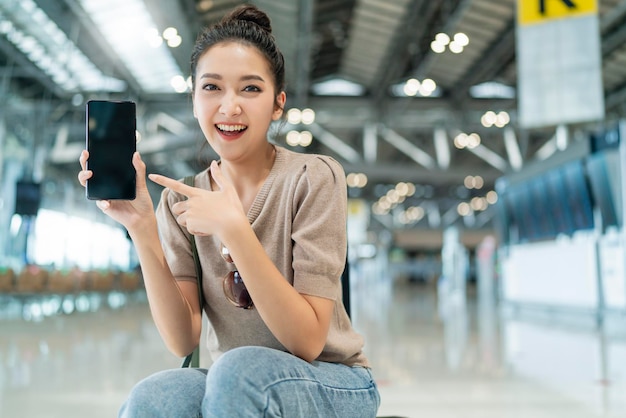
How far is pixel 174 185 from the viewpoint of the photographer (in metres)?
1.32

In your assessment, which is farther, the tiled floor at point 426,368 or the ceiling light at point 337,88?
the ceiling light at point 337,88

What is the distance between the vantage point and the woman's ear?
157 centimetres

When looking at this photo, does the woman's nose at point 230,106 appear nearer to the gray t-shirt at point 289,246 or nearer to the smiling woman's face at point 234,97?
the smiling woman's face at point 234,97

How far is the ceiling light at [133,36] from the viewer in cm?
1124

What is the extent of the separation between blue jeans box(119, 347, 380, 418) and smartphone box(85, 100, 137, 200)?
40 cm

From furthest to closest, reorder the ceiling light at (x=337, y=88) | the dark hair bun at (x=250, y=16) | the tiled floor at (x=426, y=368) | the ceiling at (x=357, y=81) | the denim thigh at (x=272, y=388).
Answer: the ceiling light at (x=337, y=88) → the ceiling at (x=357, y=81) → the tiled floor at (x=426, y=368) → the dark hair bun at (x=250, y=16) → the denim thigh at (x=272, y=388)

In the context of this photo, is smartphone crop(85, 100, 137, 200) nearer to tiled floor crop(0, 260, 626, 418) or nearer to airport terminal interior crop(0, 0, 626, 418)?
airport terminal interior crop(0, 0, 626, 418)

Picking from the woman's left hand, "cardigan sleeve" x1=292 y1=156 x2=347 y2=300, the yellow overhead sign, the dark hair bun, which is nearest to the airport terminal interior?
the yellow overhead sign

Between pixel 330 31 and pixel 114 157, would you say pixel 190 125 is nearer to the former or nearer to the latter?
pixel 330 31

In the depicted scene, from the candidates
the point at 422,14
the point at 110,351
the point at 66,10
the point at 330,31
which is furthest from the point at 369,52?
the point at 110,351

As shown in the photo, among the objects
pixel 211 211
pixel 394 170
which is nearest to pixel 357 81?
pixel 394 170

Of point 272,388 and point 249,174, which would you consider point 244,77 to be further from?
point 272,388

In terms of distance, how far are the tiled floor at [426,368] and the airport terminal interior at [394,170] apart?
30 millimetres

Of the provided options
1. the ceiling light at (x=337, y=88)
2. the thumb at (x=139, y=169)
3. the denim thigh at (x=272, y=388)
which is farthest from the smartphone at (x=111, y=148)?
the ceiling light at (x=337, y=88)
